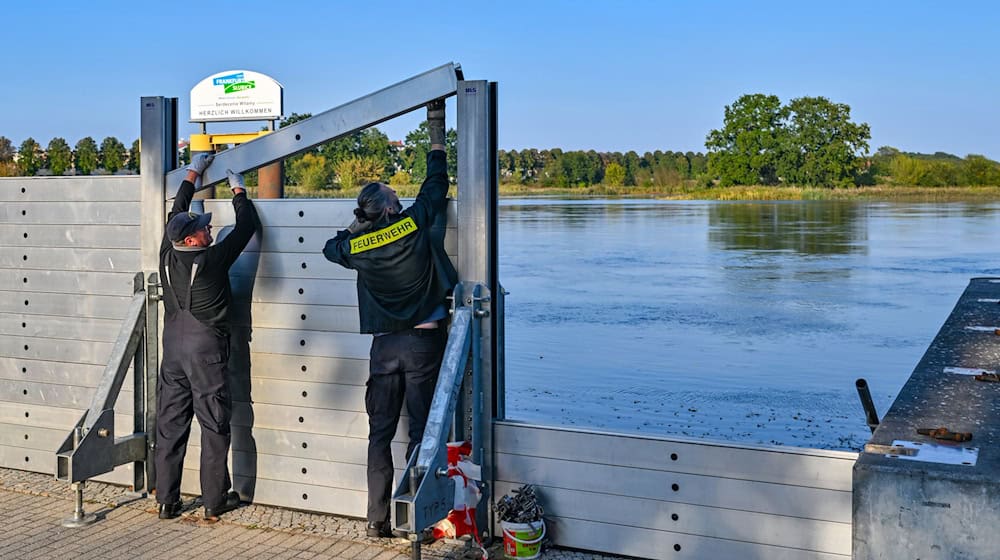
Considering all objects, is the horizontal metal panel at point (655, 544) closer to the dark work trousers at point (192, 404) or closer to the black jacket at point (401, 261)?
the black jacket at point (401, 261)

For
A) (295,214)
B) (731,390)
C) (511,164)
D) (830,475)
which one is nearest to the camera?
(830,475)

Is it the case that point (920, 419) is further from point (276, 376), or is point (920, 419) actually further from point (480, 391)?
point (276, 376)

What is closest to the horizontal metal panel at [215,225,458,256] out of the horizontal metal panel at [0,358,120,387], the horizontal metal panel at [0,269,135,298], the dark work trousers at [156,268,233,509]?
the dark work trousers at [156,268,233,509]

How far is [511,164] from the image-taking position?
186 feet

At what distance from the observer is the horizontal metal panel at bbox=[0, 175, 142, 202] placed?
6250mm

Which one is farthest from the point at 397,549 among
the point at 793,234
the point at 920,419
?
the point at 793,234

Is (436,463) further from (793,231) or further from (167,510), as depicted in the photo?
(793,231)

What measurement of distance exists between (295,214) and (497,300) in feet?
3.95

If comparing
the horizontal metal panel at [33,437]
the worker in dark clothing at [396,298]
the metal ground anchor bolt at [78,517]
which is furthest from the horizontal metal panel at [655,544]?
the horizontal metal panel at [33,437]

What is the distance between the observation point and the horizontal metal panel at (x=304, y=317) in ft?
18.7

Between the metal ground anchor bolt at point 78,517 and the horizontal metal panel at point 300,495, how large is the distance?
0.64m

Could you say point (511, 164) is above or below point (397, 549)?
above

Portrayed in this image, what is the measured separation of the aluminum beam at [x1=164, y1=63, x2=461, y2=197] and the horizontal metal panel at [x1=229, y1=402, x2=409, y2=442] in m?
1.24

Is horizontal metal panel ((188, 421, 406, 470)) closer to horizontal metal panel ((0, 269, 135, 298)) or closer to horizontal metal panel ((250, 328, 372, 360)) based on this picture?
horizontal metal panel ((250, 328, 372, 360))
